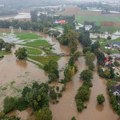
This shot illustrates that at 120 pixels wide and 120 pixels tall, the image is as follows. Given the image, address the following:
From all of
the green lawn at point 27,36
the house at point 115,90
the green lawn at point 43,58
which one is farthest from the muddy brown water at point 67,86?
the green lawn at point 27,36

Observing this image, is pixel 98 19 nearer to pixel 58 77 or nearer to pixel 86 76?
pixel 58 77

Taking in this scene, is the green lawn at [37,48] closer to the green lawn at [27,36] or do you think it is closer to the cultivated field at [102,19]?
the green lawn at [27,36]

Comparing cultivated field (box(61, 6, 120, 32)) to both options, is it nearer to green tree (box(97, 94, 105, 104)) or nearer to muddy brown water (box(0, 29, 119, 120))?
muddy brown water (box(0, 29, 119, 120))

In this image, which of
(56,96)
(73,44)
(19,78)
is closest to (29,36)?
(73,44)

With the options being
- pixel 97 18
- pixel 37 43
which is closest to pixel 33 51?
pixel 37 43

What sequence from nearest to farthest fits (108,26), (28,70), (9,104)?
(9,104) → (28,70) → (108,26)

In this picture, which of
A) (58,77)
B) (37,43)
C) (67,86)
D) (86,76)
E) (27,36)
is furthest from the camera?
(27,36)

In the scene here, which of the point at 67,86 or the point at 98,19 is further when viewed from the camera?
the point at 98,19

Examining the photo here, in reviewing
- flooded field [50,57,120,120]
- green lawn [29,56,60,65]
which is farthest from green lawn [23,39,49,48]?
flooded field [50,57,120,120]

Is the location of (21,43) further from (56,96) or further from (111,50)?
(56,96)
